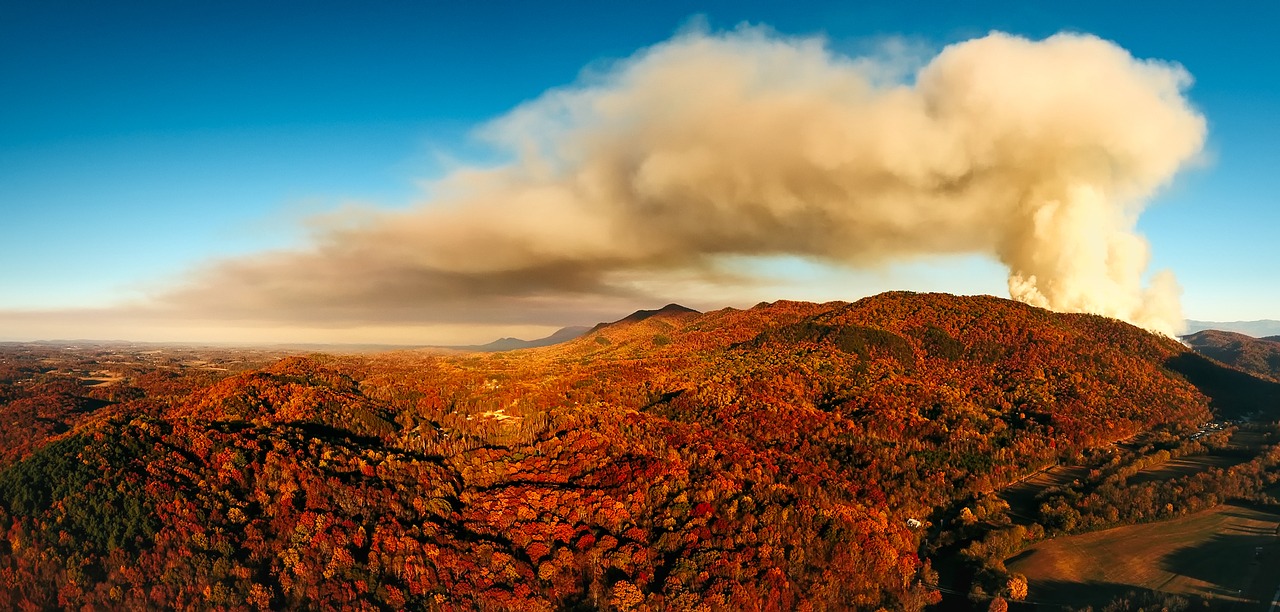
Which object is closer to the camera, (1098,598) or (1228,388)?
(1098,598)

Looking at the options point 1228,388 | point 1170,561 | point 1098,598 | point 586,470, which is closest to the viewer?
point 1098,598

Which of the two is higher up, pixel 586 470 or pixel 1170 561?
pixel 586 470

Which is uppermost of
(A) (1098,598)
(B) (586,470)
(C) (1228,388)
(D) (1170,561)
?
(C) (1228,388)

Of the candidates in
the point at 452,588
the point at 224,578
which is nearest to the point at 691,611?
the point at 452,588

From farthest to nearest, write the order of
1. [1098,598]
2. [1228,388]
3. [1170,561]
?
1. [1228,388]
2. [1170,561]
3. [1098,598]

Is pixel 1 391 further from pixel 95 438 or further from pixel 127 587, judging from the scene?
pixel 127 587

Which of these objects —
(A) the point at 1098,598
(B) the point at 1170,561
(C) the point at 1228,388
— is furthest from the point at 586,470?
(C) the point at 1228,388

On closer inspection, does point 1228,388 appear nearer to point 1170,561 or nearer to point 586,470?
point 1170,561
